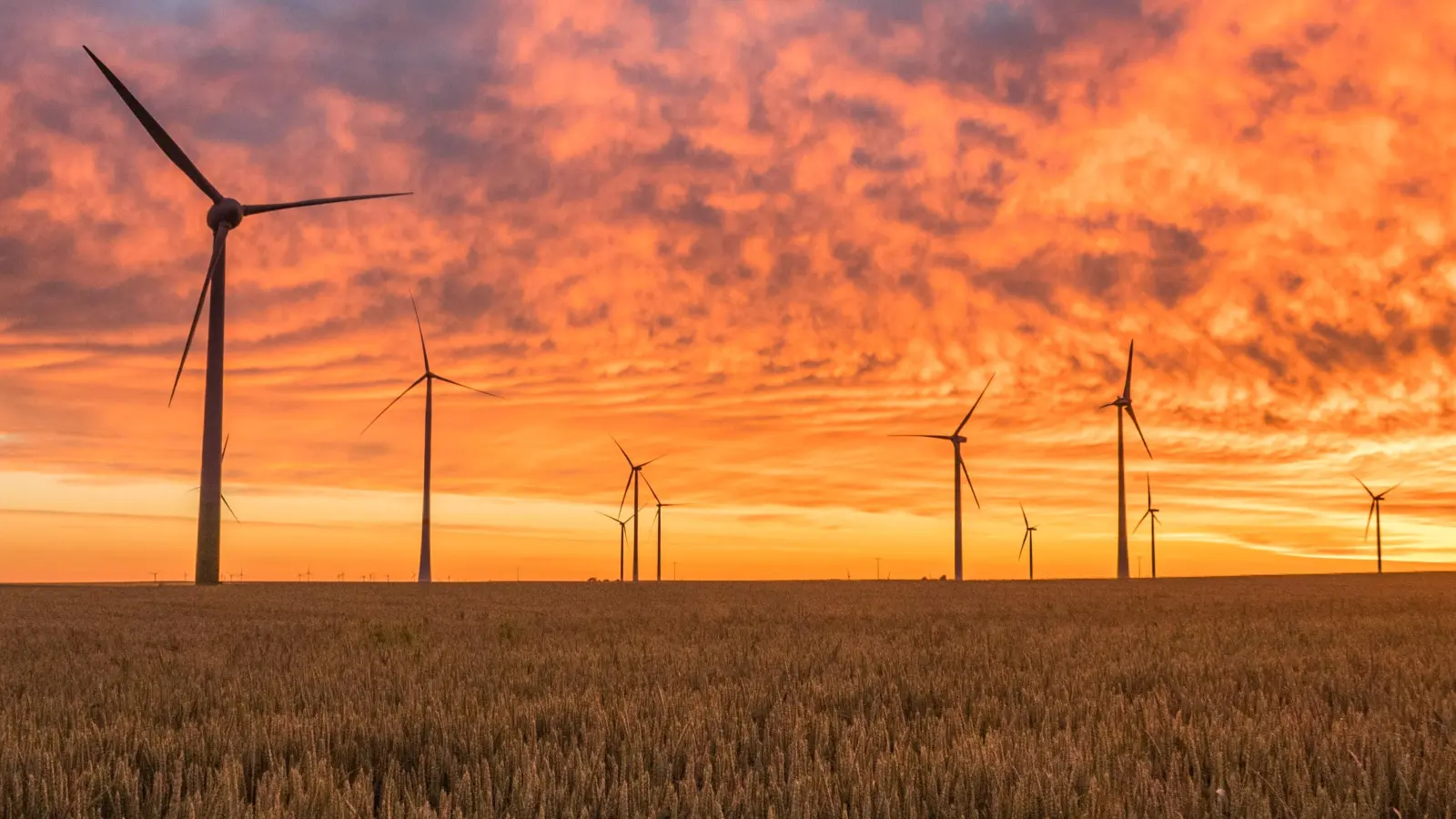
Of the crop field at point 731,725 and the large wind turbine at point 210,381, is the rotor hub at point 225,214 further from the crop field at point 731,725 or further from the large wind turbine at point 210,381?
the crop field at point 731,725

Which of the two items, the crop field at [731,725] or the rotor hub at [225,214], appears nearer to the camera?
the crop field at [731,725]

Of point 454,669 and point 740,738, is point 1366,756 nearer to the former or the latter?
point 740,738

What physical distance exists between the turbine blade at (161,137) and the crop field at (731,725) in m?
48.6

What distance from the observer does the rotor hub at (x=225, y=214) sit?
65312 millimetres

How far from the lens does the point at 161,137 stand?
60.2 metres

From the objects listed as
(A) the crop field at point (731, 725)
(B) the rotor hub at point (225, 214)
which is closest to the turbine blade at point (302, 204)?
(B) the rotor hub at point (225, 214)

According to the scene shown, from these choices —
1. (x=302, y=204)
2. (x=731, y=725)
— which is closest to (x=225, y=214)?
(x=302, y=204)

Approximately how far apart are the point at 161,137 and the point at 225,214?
6.23 metres

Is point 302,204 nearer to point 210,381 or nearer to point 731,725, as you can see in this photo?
point 210,381

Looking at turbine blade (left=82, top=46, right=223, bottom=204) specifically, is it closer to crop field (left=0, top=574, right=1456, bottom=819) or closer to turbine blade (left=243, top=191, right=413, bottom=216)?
turbine blade (left=243, top=191, right=413, bottom=216)

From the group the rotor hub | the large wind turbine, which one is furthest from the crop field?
the rotor hub

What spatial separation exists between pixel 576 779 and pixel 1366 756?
448 cm

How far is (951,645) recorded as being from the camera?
1507 centimetres

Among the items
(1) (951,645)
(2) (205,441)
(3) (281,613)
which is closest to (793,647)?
(1) (951,645)
